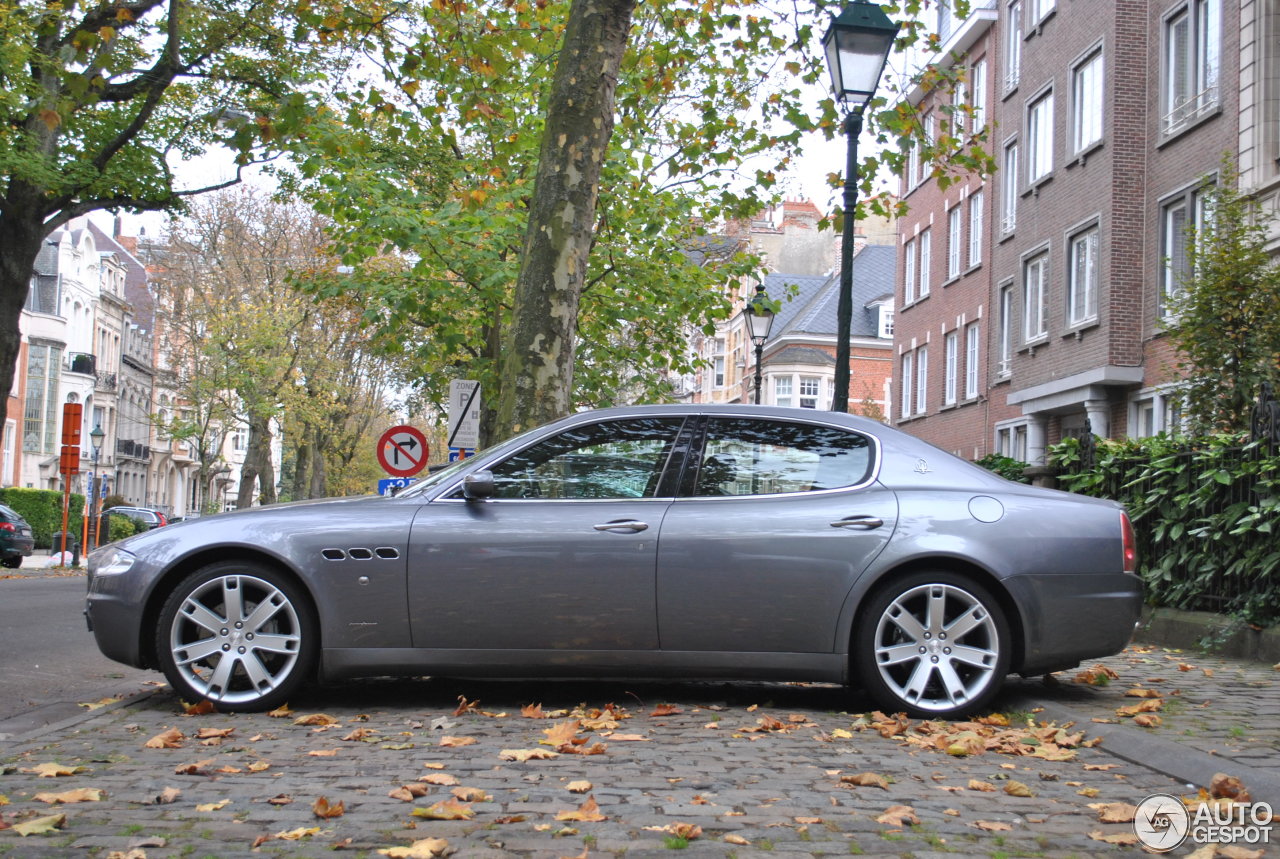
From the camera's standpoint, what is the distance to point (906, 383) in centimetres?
4184

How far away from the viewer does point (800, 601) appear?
6574 mm

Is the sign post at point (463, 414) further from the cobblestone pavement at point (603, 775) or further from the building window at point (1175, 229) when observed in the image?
the building window at point (1175, 229)

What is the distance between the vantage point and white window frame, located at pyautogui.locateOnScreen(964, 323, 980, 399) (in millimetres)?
34625

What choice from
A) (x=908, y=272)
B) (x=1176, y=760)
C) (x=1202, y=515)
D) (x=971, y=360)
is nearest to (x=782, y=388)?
(x=908, y=272)

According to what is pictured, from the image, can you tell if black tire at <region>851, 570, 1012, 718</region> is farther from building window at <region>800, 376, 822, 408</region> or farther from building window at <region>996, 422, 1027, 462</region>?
building window at <region>800, 376, 822, 408</region>

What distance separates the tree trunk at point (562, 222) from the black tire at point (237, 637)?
4.76 m

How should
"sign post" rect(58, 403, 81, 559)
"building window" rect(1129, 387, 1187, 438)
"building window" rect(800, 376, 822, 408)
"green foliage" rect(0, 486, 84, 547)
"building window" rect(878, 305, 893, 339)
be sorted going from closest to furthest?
"building window" rect(1129, 387, 1187, 438), "sign post" rect(58, 403, 81, 559), "green foliage" rect(0, 486, 84, 547), "building window" rect(878, 305, 893, 339), "building window" rect(800, 376, 822, 408)

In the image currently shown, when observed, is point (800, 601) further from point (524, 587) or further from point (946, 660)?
point (524, 587)

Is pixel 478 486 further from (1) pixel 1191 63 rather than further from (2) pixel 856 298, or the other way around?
(2) pixel 856 298

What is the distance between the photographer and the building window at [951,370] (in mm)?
36188

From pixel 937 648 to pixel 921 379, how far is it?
34.2 m

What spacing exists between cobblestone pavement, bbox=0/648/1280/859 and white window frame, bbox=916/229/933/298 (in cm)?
3294

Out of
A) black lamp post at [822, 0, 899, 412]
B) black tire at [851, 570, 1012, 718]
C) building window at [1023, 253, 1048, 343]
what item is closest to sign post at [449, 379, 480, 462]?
A: black lamp post at [822, 0, 899, 412]

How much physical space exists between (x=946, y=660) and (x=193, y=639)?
365cm
